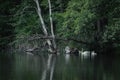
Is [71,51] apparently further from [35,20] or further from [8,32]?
[8,32]

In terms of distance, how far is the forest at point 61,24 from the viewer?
84.0 ft

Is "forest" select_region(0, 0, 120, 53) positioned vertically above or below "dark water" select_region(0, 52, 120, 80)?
above

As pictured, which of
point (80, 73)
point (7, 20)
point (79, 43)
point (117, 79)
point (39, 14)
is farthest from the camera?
point (7, 20)

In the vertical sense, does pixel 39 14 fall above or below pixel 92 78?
above

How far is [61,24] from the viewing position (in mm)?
30312

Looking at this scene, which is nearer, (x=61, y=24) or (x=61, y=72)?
(x=61, y=72)

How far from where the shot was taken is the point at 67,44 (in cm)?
2895

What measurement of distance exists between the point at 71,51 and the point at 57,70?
36.2 feet

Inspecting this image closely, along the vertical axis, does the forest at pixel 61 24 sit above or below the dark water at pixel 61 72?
above

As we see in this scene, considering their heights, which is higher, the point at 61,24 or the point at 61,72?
the point at 61,24

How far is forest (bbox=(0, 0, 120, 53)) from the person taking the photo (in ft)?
84.0

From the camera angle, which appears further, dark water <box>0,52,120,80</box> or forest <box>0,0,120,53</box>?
forest <box>0,0,120,53</box>

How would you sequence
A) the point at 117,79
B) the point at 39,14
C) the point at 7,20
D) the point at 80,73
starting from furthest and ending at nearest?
the point at 7,20 < the point at 39,14 < the point at 80,73 < the point at 117,79

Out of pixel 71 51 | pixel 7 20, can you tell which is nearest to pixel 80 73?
pixel 71 51
